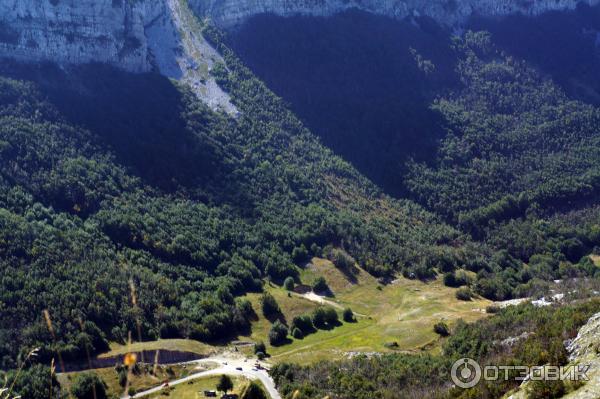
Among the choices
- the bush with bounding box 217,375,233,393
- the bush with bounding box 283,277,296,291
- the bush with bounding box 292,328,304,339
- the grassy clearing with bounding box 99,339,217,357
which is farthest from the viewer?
the bush with bounding box 283,277,296,291

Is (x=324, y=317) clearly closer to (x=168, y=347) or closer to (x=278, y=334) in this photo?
(x=278, y=334)

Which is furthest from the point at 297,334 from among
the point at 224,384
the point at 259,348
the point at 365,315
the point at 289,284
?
the point at 224,384

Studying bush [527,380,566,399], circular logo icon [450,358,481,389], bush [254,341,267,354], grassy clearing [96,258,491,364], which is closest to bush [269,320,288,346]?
grassy clearing [96,258,491,364]

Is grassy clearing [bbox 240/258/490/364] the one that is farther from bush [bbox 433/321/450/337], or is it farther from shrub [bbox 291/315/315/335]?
shrub [bbox 291/315/315/335]

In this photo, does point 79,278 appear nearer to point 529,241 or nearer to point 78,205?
point 78,205

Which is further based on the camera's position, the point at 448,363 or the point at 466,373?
the point at 448,363

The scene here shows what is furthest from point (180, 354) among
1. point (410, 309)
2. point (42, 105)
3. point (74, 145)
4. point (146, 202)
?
point (42, 105)

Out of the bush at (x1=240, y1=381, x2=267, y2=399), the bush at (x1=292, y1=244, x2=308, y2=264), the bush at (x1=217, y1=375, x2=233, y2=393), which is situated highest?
the bush at (x1=292, y1=244, x2=308, y2=264)
